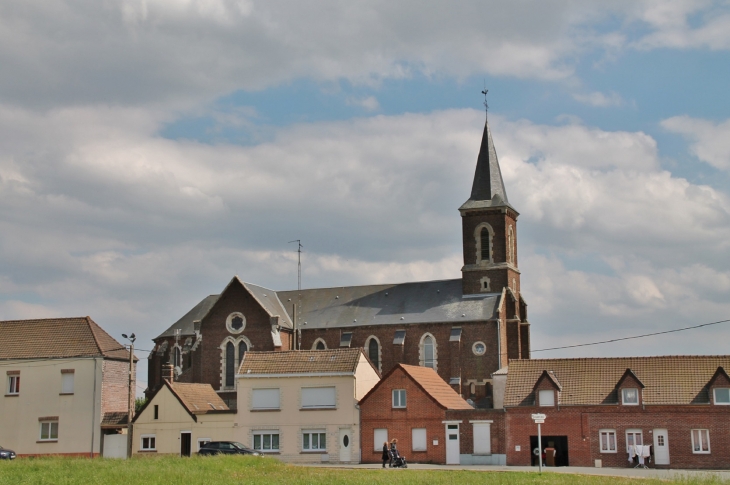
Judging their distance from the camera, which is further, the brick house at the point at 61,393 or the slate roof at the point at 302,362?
the brick house at the point at 61,393

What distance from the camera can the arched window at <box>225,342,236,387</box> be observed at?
6694 centimetres

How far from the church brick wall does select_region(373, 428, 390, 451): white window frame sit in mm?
6506

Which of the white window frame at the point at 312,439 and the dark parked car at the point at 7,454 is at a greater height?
the white window frame at the point at 312,439

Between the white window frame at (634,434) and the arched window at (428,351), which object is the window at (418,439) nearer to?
the white window frame at (634,434)

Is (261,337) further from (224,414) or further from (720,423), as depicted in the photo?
(720,423)

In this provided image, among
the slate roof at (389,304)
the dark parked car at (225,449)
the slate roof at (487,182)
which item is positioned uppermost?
the slate roof at (487,182)

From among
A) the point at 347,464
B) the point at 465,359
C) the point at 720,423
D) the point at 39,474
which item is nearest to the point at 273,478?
the point at 39,474

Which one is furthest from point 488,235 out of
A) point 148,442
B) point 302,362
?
point 148,442

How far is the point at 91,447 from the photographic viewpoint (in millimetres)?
53062

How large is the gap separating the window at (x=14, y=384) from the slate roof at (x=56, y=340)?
119 cm

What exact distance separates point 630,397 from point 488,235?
25.4 m

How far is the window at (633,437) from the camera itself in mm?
45031

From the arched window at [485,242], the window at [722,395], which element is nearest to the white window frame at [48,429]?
the arched window at [485,242]

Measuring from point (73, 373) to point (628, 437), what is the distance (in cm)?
3146
